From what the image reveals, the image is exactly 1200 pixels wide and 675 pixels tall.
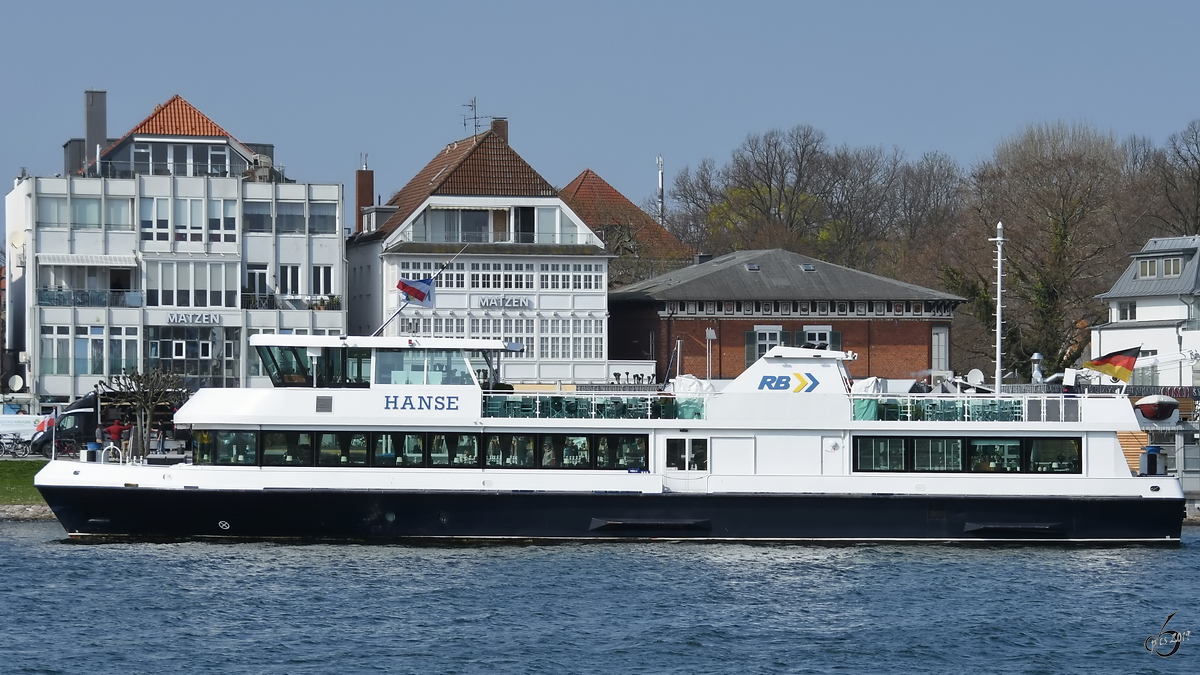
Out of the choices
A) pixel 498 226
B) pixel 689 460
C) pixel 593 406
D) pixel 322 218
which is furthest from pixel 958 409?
pixel 322 218

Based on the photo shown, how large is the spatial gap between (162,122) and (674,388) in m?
27.8

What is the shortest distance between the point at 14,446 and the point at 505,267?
17734 mm

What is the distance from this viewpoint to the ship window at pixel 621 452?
3322 centimetres

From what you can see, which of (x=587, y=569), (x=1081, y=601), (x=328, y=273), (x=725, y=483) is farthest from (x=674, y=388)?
(x=328, y=273)

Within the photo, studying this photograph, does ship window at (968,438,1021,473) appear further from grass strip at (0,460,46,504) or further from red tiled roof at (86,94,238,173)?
red tiled roof at (86,94,238,173)

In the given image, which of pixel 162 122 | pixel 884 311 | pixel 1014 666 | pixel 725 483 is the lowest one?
pixel 1014 666

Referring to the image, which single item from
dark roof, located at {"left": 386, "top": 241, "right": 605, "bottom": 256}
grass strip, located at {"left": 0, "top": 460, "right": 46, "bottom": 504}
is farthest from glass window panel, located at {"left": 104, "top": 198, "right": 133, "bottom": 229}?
grass strip, located at {"left": 0, "top": 460, "right": 46, "bottom": 504}

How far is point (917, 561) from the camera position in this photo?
3145cm

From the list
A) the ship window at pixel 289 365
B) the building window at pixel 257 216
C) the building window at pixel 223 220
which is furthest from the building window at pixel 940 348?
the ship window at pixel 289 365

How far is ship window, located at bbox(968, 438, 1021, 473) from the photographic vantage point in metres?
33.2

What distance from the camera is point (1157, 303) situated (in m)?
62.0

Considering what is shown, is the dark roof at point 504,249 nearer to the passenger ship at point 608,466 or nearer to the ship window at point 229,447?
the passenger ship at point 608,466

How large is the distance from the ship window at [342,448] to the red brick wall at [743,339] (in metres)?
26.3

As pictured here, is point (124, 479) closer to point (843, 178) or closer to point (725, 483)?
point (725, 483)
